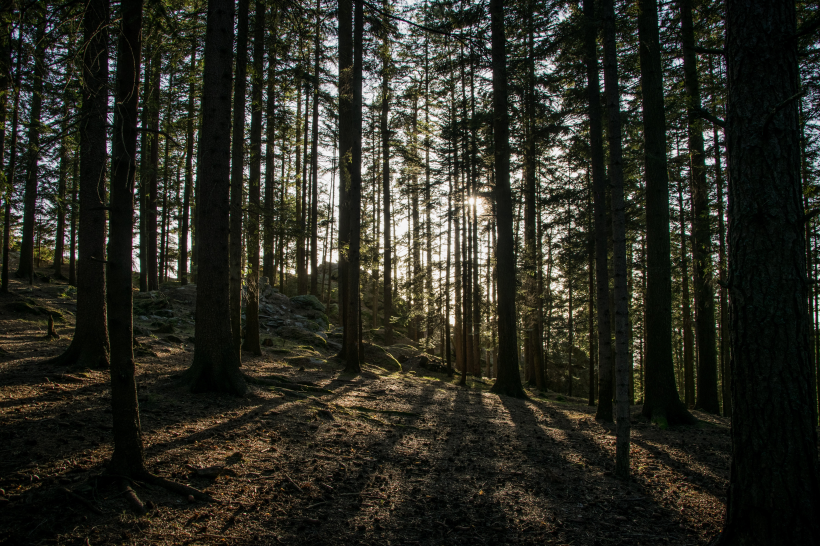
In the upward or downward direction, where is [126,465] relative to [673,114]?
downward

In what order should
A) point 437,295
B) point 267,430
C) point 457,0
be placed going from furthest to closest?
point 437,295, point 457,0, point 267,430

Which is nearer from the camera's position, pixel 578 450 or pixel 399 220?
pixel 578 450

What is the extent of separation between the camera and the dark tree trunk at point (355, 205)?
11.6m

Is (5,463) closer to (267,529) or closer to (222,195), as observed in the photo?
(267,529)

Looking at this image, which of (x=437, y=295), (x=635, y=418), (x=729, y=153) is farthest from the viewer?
(x=437, y=295)

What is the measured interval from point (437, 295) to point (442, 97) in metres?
9.31

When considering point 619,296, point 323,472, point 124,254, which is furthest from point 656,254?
point 124,254

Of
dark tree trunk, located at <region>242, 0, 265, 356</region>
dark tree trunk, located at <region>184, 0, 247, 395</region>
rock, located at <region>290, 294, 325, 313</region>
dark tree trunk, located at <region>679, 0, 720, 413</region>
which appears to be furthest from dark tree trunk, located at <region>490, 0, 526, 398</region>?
rock, located at <region>290, 294, 325, 313</region>

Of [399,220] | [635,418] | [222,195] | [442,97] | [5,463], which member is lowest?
[635,418]

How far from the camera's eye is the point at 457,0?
41.5 ft

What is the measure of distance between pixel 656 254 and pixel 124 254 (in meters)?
9.98

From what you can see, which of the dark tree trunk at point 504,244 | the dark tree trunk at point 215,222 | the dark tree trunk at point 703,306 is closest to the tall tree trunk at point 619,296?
the dark tree trunk at point 215,222

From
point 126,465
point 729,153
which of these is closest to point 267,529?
point 126,465

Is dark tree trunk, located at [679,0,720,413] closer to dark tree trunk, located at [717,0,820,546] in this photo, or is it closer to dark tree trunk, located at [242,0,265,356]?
dark tree trunk, located at [717,0,820,546]
